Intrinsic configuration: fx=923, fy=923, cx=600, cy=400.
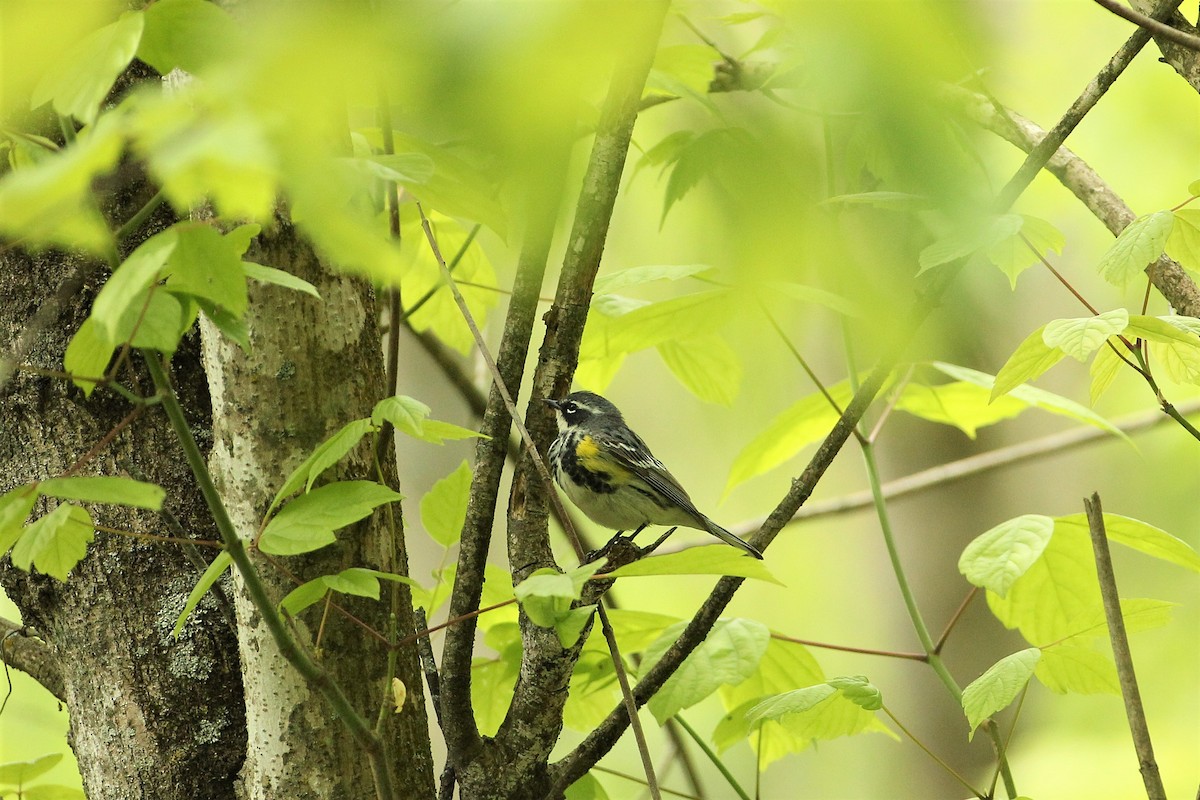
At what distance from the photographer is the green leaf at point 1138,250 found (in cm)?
116

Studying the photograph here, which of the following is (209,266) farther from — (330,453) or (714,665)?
(714,665)

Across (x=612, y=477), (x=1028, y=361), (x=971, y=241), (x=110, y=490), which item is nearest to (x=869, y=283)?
(x=971, y=241)

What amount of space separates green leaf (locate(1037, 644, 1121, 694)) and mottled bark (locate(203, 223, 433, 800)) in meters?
1.00

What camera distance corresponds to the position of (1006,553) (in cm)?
129

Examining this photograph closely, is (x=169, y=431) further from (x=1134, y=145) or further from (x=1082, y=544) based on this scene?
(x=1134, y=145)

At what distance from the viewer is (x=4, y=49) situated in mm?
574

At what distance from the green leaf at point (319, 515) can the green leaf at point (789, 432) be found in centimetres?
108

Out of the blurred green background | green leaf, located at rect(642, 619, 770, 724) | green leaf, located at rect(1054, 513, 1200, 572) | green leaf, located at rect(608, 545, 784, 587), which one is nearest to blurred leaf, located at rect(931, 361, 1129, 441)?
the blurred green background

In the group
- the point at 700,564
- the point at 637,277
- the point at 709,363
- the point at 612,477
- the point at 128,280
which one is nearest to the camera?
the point at 128,280

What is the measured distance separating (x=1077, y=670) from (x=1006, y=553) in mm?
349

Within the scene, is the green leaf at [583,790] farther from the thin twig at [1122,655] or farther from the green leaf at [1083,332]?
the green leaf at [1083,332]

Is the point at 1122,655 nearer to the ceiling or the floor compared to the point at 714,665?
nearer to the floor

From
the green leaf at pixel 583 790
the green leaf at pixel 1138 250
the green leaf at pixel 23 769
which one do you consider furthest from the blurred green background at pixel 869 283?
the green leaf at pixel 23 769

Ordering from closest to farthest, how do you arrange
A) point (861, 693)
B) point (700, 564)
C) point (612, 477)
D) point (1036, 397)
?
point (700, 564), point (861, 693), point (1036, 397), point (612, 477)
